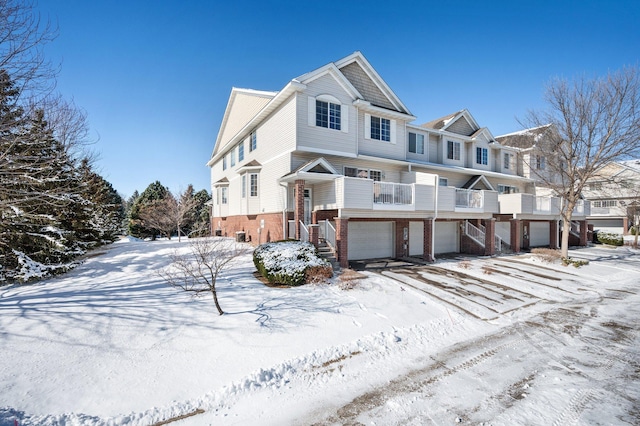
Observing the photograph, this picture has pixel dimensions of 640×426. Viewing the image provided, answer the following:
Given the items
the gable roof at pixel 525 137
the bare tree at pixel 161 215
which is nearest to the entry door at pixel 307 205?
the gable roof at pixel 525 137

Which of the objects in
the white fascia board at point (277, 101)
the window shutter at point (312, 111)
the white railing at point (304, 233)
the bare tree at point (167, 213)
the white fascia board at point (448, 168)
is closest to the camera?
the white railing at point (304, 233)

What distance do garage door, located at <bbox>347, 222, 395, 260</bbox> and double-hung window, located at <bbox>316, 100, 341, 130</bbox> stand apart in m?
5.78

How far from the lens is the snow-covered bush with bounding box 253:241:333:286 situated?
10250 mm

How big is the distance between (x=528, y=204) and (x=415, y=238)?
8.79 meters

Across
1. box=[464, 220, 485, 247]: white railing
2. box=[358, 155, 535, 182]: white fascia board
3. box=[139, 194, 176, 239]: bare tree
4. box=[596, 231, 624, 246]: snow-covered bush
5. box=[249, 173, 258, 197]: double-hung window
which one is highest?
box=[358, 155, 535, 182]: white fascia board

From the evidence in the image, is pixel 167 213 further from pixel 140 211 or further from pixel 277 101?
pixel 277 101

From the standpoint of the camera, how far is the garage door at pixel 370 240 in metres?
17.3

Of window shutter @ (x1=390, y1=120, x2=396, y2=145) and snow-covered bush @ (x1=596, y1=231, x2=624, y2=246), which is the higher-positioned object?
window shutter @ (x1=390, y1=120, x2=396, y2=145)

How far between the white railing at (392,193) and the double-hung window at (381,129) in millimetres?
4489

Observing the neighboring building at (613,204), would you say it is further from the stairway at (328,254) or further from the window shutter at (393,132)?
the stairway at (328,254)

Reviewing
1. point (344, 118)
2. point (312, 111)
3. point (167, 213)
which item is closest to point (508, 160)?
point (344, 118)

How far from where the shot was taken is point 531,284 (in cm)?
1261

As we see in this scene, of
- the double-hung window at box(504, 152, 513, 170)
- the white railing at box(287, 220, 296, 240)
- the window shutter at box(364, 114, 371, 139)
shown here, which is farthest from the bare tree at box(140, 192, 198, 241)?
the double-hung window at box(504, 152, 513, 170)

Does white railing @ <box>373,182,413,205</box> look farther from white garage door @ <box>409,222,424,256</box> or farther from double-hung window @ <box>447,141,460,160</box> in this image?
double-hung window @ <box>447,141,460,160</box>
